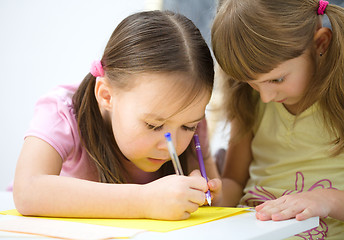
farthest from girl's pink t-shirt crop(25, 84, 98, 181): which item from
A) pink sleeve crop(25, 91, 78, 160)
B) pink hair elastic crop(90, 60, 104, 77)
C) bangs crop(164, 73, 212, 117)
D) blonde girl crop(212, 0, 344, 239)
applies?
blonde girl crop(212, 0, 344, 239)

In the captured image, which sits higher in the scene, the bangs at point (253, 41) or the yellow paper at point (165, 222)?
the bangs at point (253, 41)

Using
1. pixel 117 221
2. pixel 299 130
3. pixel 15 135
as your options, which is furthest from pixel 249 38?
pixel 15 135

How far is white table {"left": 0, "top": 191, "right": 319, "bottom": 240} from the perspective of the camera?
2.06 feet

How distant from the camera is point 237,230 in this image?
663 mm

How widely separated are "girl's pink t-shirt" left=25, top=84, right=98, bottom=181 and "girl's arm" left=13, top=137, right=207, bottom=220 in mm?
76

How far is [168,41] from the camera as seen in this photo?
0.90 m

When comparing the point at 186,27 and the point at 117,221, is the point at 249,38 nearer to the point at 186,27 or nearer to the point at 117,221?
the point at 186,27

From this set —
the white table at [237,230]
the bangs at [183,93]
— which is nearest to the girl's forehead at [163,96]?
the bangs at [183,93]

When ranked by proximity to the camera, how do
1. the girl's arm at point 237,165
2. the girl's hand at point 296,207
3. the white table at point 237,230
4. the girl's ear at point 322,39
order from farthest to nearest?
the girl's arm at point 237,165 < the girl's ear at point 322,39 < the girl's hand at point 296,207 < the white table at point 237,230

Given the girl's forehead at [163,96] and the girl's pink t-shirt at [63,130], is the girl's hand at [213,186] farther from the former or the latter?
the girl's pink t-shirt at [63,130]

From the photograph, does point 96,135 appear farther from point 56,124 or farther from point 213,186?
point 213,186

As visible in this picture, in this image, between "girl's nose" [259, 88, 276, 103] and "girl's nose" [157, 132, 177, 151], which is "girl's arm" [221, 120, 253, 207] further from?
"girl's nose" [157, 132, 177, 151]

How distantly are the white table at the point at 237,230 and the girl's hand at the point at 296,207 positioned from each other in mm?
13

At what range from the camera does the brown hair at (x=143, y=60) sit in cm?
89
